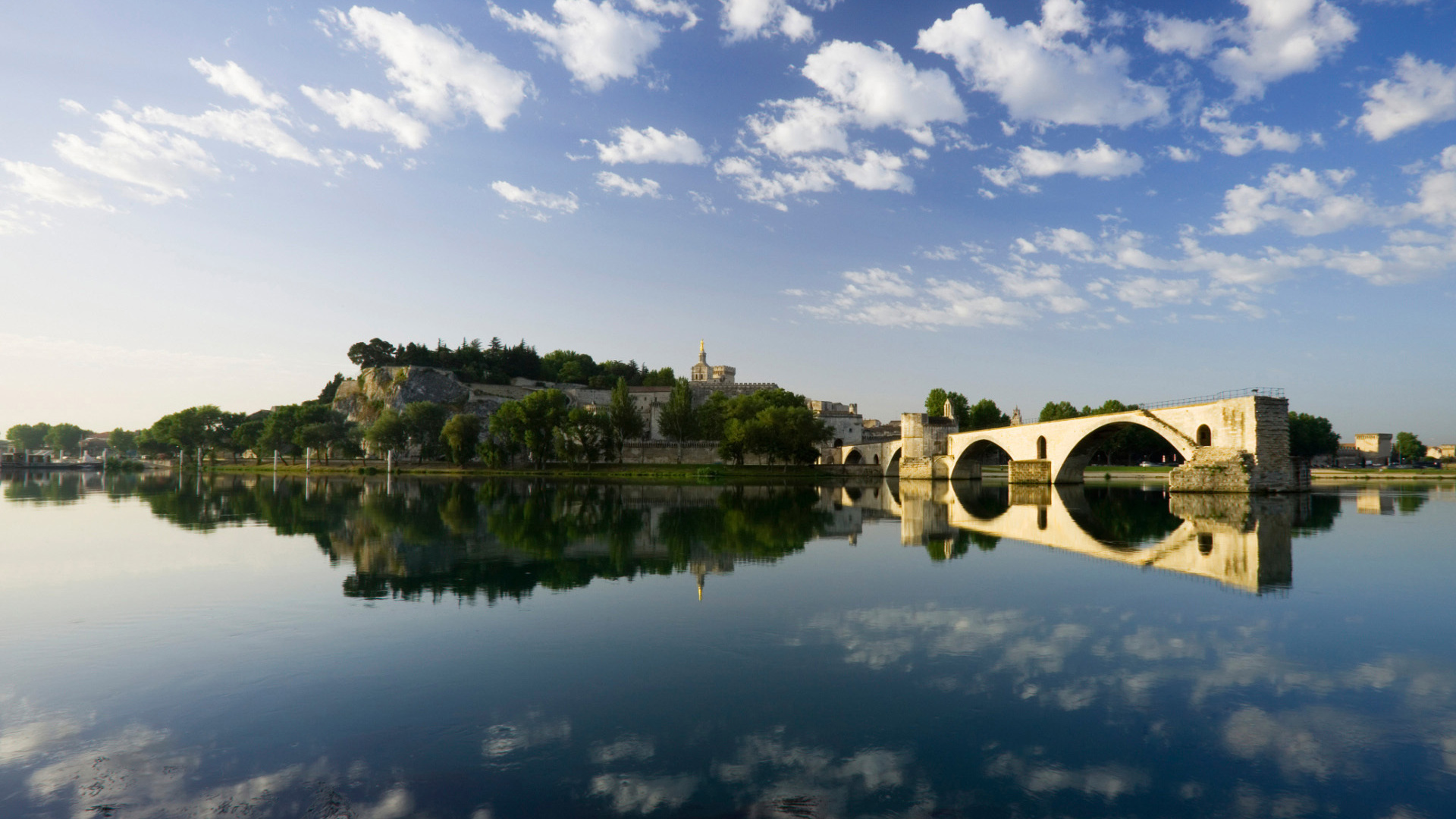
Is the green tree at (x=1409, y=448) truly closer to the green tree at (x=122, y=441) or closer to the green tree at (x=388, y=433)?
the green tree at (x=388, y=433)

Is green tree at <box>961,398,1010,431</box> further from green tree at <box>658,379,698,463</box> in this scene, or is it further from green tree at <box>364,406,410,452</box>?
green tree at <box>364,406,410,452</box>

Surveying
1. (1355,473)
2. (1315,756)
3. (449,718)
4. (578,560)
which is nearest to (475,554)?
(578,560)

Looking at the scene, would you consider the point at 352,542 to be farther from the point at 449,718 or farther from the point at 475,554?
the point at 449,718

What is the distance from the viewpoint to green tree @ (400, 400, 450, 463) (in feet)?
263

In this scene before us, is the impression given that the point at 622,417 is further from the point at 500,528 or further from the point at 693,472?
the point at 500,528

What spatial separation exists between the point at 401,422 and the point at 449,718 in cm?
7906

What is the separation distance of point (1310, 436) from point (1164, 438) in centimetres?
5163

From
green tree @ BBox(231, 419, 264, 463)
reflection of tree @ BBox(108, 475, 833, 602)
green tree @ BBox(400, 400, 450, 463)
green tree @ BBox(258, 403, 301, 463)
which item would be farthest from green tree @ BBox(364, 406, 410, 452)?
reflection of tree @ BBox(108, 475, 833, 602)

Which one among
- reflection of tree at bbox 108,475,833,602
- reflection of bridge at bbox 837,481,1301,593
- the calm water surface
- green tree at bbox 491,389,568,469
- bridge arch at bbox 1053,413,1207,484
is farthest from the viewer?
green tree at bbox 491,389,568,469

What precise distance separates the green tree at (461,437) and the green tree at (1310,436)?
296 feet

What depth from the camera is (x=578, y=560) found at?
1806 cm

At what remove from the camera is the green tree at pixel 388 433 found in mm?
77062

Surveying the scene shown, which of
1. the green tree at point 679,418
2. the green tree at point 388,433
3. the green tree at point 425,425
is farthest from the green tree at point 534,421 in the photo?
the green tree at point 679,418

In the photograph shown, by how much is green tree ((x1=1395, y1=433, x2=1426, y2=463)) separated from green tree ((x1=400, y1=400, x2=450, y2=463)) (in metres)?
146
